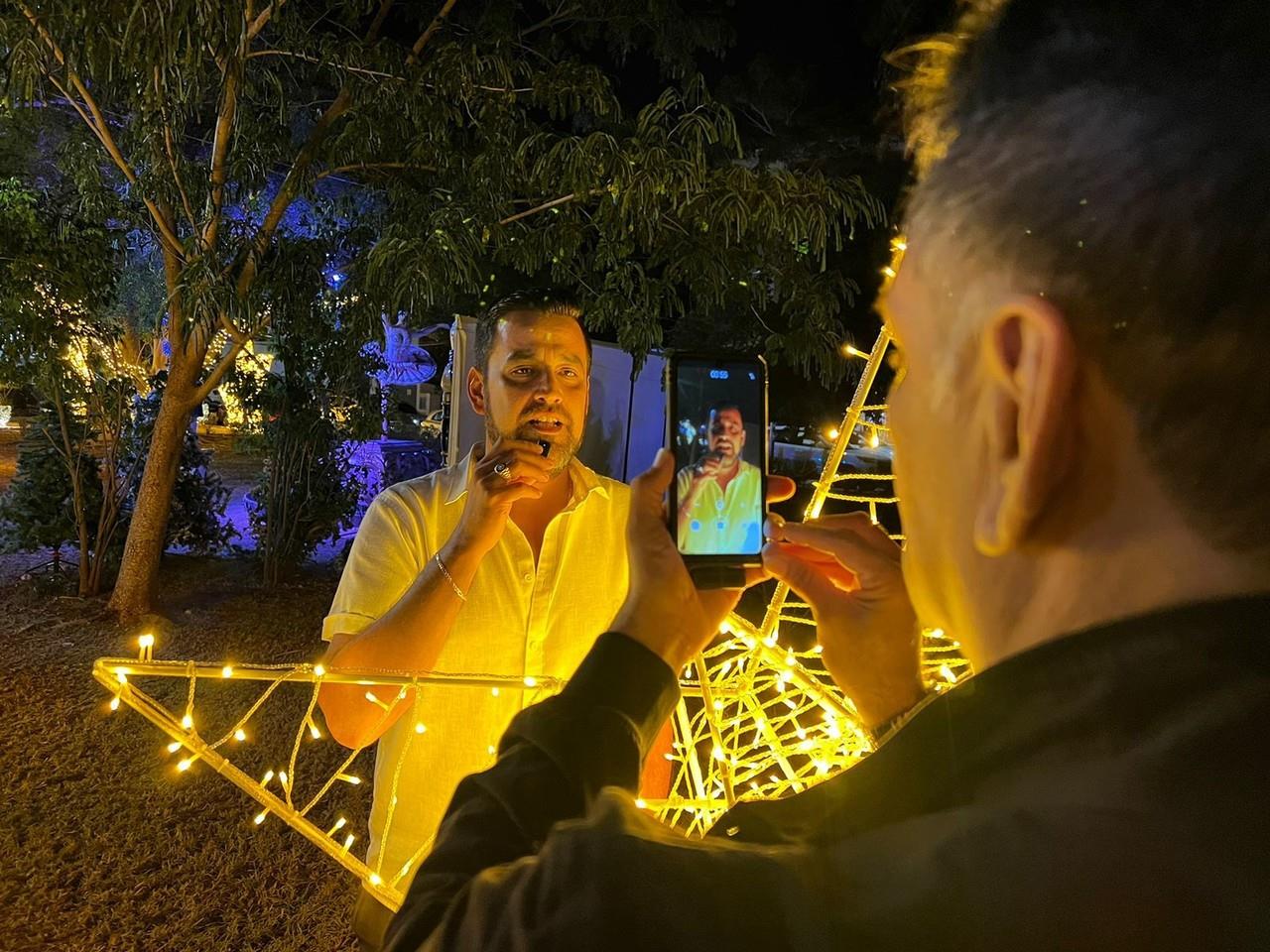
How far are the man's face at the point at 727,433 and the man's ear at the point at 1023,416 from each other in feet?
1.74

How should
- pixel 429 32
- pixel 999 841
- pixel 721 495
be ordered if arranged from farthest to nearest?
1. pixel 429 32
2. pixel 721 495
3. pixel 999 841

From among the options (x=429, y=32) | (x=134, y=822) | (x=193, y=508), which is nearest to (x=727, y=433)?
(x=134, y=822)

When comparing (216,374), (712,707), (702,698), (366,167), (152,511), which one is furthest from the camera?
(152,511)

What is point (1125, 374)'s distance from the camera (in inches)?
18.2

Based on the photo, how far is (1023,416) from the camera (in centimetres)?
50

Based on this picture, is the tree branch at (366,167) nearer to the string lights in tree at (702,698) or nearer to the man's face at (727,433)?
the string lights in tree at (702,698)

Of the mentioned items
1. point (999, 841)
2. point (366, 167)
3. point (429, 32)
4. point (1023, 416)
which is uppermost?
point (429, 32)

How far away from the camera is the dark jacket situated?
0.39 m

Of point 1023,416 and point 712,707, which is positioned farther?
point 712,707

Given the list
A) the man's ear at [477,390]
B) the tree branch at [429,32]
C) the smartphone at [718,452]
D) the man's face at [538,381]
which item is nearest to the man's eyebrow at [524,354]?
the man's face at [538,381]

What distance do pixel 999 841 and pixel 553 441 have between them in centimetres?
146

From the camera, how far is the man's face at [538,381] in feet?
5.91

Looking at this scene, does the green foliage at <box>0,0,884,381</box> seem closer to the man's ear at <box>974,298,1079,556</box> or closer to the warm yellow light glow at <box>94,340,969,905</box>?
the warm yellow light glow at <box>94,340,969,905</box>

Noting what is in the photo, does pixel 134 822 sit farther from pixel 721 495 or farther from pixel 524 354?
pixel 721 495
